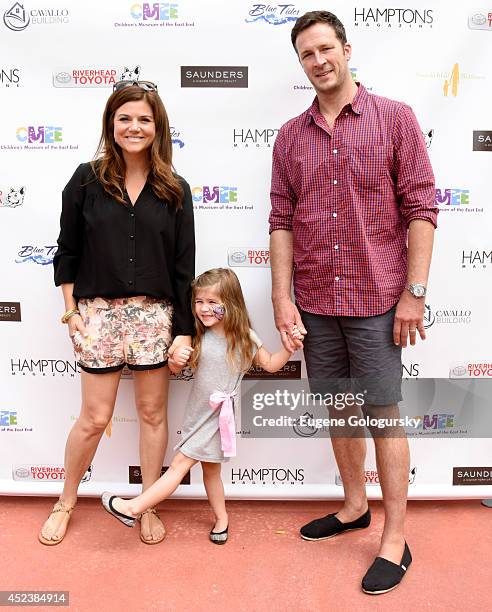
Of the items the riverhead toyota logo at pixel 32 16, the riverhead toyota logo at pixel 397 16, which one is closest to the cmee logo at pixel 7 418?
the riverhead toyota logo at pixel 32 16

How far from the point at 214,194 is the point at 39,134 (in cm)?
83

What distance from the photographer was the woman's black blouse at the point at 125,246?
2258 millimetres

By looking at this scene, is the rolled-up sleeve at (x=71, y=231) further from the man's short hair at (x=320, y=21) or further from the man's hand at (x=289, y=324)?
the man's short hair at (x=320, y=21)

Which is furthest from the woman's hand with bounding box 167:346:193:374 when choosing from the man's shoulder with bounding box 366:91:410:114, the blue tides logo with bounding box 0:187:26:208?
the man's shoulder with bounding box 366:91:410:114

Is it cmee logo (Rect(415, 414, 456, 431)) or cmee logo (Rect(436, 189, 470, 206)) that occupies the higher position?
cmee logo (Rect(436, 189, 470, 206))

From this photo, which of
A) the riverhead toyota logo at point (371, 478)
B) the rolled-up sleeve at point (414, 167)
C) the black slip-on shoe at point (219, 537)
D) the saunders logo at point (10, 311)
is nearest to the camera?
the rolled-up sleeve at point (414, 167)

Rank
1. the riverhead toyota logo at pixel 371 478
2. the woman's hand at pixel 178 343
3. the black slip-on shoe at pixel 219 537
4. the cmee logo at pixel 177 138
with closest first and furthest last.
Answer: the woman's hand at pixel 178 343 < the black slip-on shoe at pixel 219 537 < the cmee logo at pixel 177 138 < the riverhead toyota logo at pixel 371 478

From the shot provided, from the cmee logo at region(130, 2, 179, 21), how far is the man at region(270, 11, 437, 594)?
67cm

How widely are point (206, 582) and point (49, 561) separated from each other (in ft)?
2.16

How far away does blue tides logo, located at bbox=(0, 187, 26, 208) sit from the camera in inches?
104

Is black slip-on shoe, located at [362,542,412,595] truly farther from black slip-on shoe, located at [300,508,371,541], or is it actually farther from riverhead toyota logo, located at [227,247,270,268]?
riverhead toyota logo, located at [227,247,270,268]

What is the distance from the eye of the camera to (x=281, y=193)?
2.37 meters

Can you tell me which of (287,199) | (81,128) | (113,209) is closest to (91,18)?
(81,128)

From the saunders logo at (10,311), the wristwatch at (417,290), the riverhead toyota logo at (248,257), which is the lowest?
the saunders logo at (10,311)
